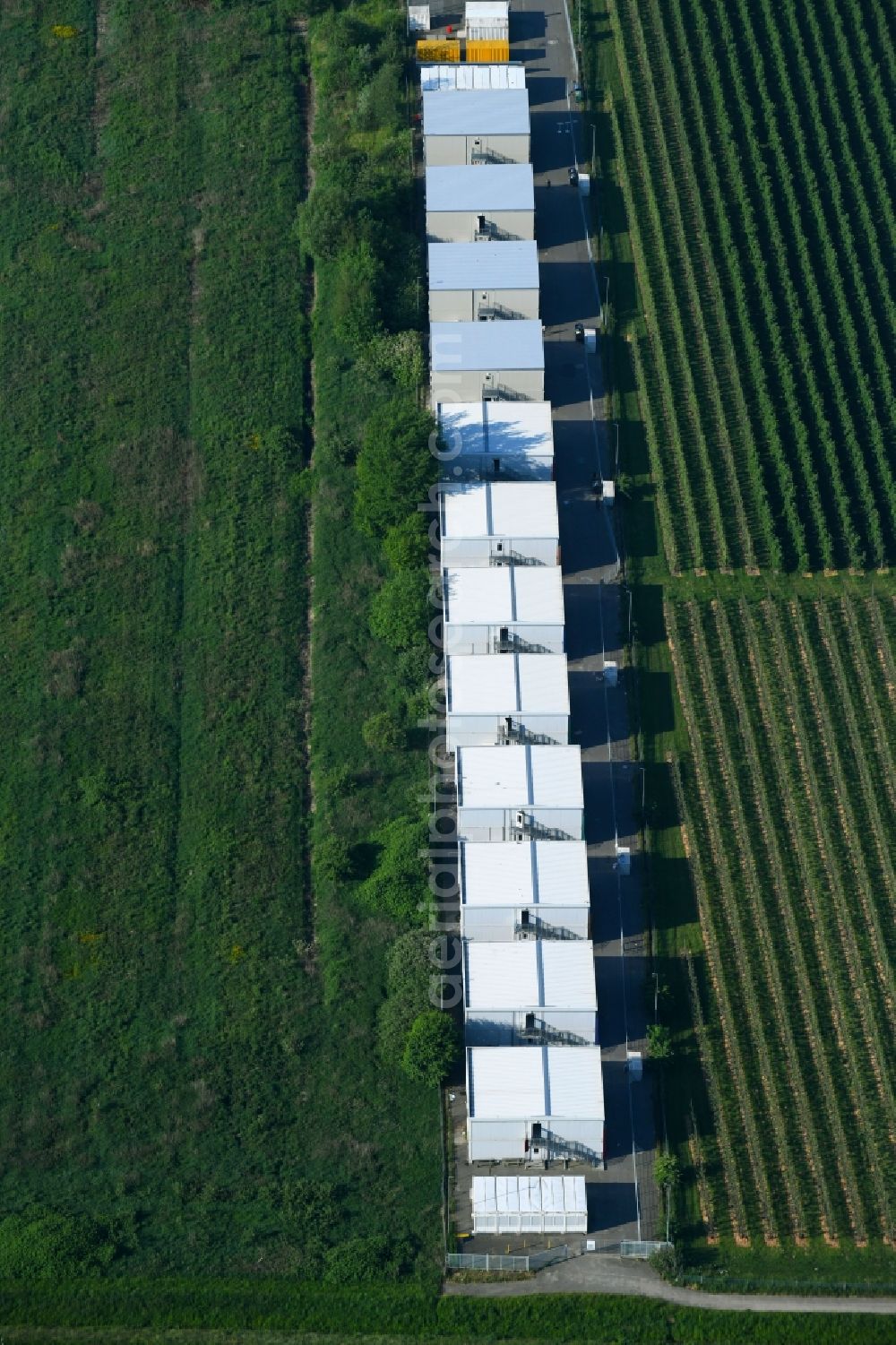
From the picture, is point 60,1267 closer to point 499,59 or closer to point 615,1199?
point 615,1199

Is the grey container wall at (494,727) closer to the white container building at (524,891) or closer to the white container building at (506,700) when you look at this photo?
the white container building at (506,700)

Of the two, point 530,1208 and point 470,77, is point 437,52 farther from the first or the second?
point 530,1208

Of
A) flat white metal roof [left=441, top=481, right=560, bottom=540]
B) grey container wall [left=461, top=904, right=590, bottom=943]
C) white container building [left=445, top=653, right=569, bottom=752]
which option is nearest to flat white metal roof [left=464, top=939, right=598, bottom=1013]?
grey container wall [left=461, top=904, right=590, bottom=943]

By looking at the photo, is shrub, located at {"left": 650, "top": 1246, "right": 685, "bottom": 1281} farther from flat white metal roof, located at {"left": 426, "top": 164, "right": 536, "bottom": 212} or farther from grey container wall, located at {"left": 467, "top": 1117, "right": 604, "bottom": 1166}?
flat white metal roof, located at {"left": 426, "top": 164, "right": 536, "bottom": 212}

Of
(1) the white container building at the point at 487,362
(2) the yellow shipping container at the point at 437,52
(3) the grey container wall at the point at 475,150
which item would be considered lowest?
(1) the white container building at the point at 487,362

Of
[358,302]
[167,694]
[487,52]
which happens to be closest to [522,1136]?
[167,694]

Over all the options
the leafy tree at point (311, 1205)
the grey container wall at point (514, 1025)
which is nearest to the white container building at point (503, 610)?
the grey container wall at point (514, 1025)
